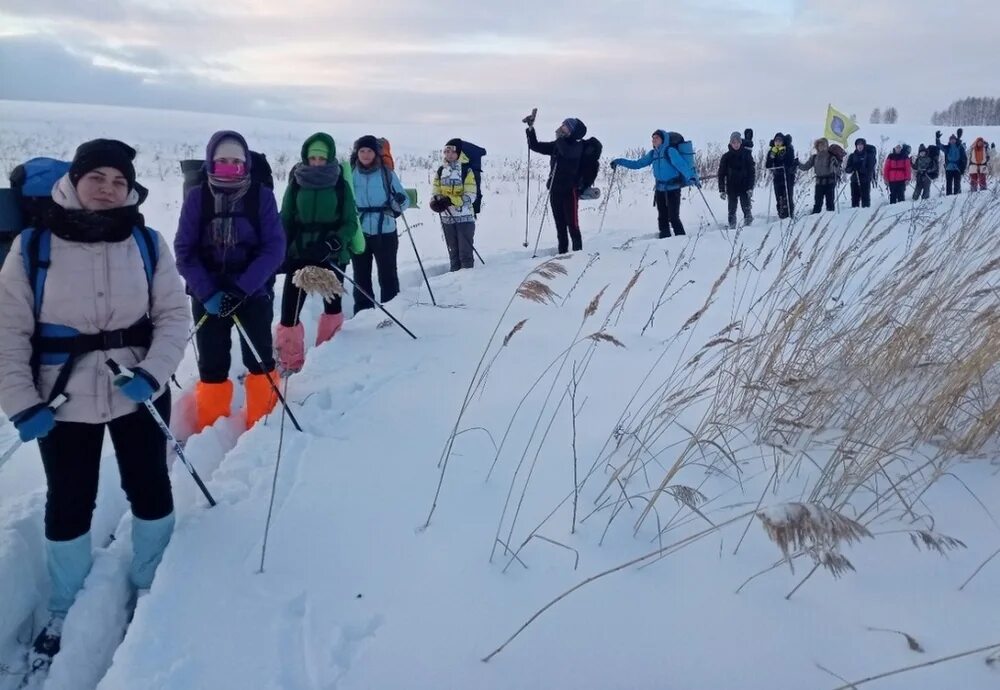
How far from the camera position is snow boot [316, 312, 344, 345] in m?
5.76

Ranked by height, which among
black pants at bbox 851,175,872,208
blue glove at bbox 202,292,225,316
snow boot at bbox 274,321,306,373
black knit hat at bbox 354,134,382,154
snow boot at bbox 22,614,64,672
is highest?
black pants at bbox 851,175,872,208

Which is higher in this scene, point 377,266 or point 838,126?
point 838,126

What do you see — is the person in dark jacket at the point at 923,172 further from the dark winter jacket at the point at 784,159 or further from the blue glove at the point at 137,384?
the blue glove at the point at 137,384

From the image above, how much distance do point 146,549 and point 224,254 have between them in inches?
72.5

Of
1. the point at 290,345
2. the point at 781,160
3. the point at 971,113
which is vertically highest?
the point at 971,113

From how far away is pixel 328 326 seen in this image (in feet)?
18.9

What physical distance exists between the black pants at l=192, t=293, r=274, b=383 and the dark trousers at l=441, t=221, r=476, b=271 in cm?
412

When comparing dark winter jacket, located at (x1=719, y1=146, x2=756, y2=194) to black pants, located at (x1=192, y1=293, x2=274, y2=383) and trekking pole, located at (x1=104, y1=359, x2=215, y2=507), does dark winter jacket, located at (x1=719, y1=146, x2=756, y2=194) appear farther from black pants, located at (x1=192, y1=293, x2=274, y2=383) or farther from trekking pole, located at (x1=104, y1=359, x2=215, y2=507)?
trekking pole, located at (x1=104, y1=359, x2=215, y2=507)

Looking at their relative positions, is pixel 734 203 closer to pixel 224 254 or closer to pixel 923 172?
pixel 923 172

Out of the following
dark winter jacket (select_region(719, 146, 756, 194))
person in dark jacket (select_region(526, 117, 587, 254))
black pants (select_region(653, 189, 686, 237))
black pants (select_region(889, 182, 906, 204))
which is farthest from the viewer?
black pants (select_region(889, 182, 906, 204))

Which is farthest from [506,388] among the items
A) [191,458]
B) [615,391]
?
[191,458]

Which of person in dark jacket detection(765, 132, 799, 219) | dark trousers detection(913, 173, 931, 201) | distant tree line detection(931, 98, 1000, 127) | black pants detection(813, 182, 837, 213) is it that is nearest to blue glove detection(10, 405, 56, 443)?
person in dark jacket detection(765, 132, 799, 219)

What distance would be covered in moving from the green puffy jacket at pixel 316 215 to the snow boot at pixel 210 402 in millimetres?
1383

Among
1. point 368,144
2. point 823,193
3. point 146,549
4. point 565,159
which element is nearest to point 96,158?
point 146,549
